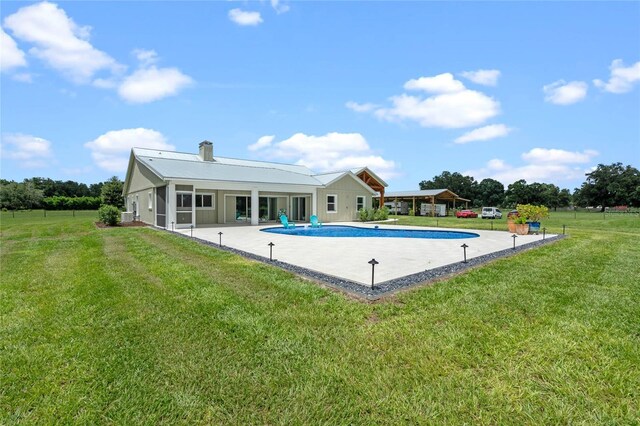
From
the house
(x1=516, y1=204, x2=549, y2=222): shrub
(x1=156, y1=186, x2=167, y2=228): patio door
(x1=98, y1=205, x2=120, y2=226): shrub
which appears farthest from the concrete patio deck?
(x1=98, y1=205, x2=120, y2=226): shrub

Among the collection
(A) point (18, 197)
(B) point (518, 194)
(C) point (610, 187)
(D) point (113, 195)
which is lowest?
(D) point (113, 195)

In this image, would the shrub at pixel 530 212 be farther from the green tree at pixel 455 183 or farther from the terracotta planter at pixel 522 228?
the green tree at pixel 455 183

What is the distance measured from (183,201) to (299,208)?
29.5 feet

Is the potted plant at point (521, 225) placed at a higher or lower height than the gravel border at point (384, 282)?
higher

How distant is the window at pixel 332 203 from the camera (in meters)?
23.2

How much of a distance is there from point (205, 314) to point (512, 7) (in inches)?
500

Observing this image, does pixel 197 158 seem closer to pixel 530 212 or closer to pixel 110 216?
pixel 110 216

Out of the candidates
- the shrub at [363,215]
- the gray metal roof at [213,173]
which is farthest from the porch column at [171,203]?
the shrub at [363,215]

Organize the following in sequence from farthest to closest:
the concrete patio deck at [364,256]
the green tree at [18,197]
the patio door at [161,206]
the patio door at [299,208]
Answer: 1. the green tree at [18,197]
2. the patio door at [299,208]
3. the patio door at [161,206]
4. the concrete patio deck at [364,256]

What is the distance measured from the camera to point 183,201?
1695cm

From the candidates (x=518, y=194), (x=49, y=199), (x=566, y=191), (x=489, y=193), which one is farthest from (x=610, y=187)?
(x=49, y=199)

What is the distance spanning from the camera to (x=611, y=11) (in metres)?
9.62

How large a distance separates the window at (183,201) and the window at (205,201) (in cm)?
199

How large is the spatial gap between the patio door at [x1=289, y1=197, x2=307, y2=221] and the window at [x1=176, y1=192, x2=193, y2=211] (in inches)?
324
